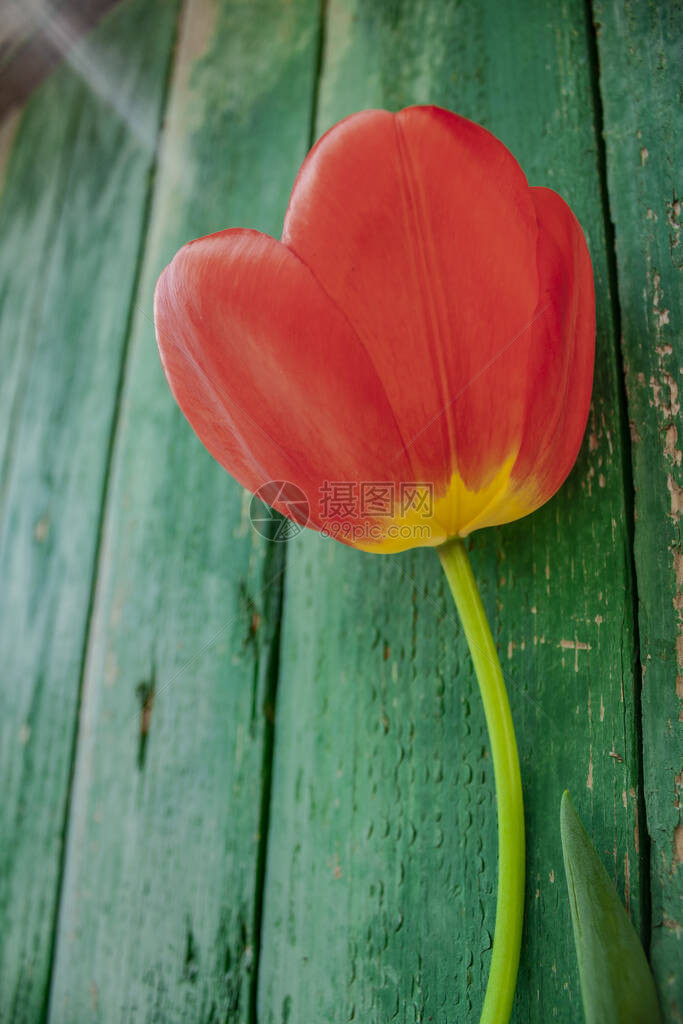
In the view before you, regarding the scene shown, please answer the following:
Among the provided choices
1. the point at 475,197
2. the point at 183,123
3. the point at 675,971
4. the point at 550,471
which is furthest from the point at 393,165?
the point at 183,123

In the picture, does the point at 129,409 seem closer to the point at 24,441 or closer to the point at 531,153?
the point at 24,441

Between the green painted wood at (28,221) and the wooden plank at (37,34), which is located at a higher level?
the wooden plank at (37,34)

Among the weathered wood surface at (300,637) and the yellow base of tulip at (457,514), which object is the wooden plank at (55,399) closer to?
the weathered wood surface at (300,637)

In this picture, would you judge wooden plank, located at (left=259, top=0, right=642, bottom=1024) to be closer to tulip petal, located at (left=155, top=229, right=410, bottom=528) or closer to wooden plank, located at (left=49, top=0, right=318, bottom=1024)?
wooden plank, located at (left=49, top=0, right=318, bottom=1024)

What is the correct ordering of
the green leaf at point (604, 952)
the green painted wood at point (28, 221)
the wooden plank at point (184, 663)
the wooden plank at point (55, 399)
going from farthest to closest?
the green painted wood at point (28, 221) < the wooden plank at point (55, 399) < the wooden plank at point (184, 663) < the green leaf at point (604, 952)

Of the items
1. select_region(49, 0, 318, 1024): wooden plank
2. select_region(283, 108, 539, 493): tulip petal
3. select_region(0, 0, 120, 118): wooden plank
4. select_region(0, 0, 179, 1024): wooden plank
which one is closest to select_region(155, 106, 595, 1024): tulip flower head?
select_region(283, 108, 539, 493): tulip petal

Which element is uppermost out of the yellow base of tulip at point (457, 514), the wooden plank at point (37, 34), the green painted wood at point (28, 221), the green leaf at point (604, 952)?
the wooden plank at point (37, 34)

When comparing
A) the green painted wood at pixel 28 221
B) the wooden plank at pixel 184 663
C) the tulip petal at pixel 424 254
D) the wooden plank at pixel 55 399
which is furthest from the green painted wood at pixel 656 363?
the green painted wood at pixel 28 221
